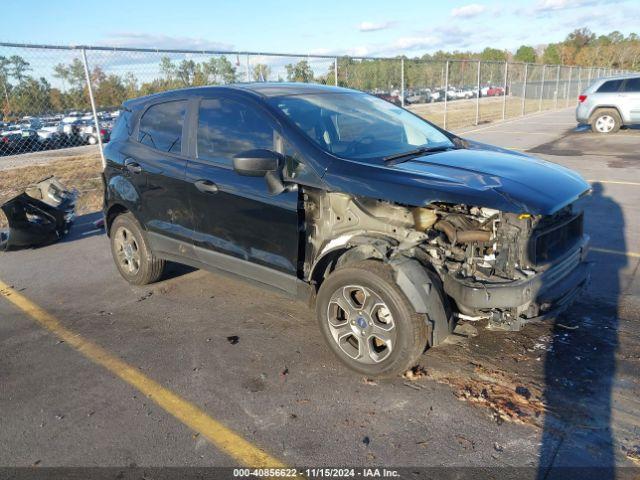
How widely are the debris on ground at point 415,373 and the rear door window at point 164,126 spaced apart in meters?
2.62

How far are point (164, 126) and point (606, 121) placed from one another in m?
15.6

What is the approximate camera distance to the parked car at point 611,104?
49.9 ft

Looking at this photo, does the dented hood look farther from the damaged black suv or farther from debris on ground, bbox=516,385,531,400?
debris on ground, bbox=516,385,531,400

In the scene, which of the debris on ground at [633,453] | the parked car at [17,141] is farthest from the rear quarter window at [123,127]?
the parked car at [17,141]

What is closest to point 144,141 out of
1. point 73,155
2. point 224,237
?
point 224,237

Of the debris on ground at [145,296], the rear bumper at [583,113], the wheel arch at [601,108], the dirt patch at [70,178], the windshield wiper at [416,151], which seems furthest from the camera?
the rear bumper at [583,113]

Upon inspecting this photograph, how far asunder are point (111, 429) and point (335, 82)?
11.7 m

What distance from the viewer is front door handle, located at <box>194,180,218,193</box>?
13.0 feet

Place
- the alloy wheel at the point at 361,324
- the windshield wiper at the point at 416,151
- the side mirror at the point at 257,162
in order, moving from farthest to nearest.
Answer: the windshield wiper at the point at 416,151 → the side mirror at the point at 257,162 → the alloy wheel at the point at 361,324

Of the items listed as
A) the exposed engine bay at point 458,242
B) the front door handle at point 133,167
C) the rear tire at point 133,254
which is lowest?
the rear tire at point 133,254

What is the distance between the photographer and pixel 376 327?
10.7 feet

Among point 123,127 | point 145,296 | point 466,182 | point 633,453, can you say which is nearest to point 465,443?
point 633,453

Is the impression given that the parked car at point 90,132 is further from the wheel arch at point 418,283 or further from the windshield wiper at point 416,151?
the wheel arch at point 418,283

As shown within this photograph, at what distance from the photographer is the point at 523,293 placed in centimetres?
297
